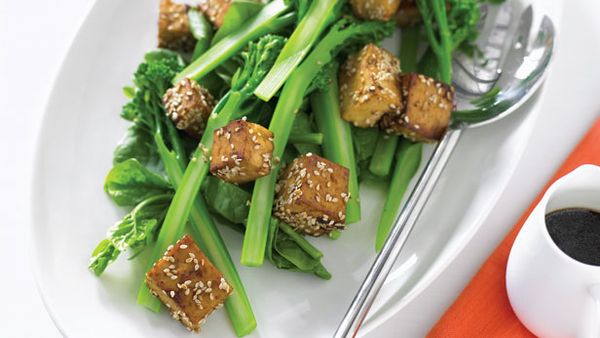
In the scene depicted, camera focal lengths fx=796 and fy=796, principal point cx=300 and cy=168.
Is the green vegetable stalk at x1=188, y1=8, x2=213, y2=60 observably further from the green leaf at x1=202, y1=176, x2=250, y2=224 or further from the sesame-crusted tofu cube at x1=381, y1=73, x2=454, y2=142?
the sesame-crusted tofu cube at x1=381, y1=73, x2=454, y2=142

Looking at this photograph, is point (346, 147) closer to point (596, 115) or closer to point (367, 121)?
point (367, 121)

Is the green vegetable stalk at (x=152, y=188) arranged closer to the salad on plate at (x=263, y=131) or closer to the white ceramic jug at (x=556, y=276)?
the salad on plate at (x=263, y=131)

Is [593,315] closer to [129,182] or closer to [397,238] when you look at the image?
[397,238]

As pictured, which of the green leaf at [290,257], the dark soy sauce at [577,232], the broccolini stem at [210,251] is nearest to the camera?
the dark soy sauce at [577,232]

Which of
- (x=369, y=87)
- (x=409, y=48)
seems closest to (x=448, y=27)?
(x=409, y=48)

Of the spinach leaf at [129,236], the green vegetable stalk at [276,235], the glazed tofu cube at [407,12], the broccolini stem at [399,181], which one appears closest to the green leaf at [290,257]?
the green vegetable stalk at [276,235]
